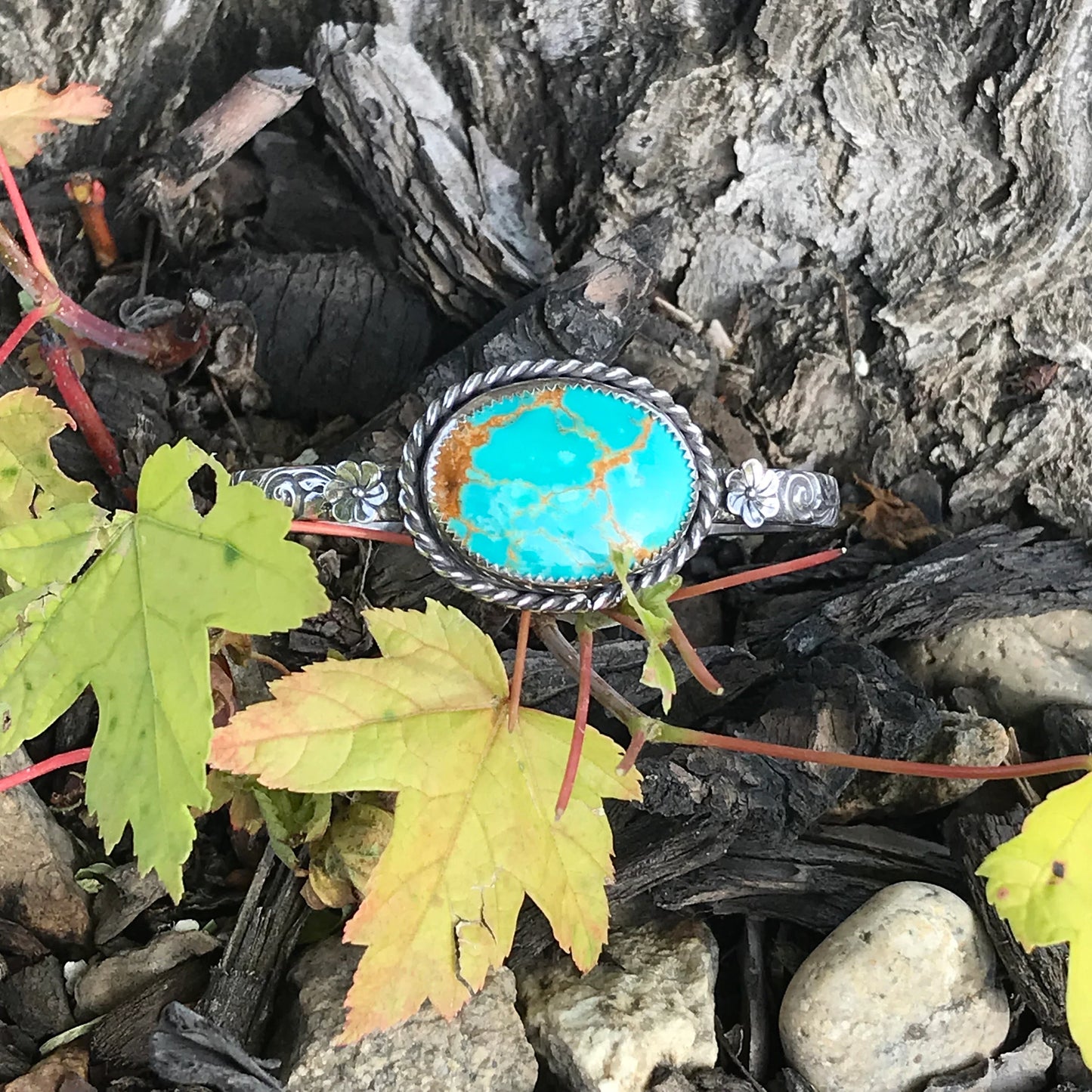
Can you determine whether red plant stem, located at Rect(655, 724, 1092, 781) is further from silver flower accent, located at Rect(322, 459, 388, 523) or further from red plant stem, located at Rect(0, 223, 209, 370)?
red plant stem, located at Rect(0, 223, 209, 370)

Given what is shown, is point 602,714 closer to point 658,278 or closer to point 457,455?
point 457,455

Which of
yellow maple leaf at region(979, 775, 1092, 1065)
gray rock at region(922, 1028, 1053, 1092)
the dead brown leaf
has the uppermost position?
yellow maple leaf at region(979, 775, 1092, 1065)

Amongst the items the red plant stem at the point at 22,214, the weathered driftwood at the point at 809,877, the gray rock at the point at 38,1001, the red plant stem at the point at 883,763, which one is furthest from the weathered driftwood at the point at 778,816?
the red plant stem at the point at 22,214

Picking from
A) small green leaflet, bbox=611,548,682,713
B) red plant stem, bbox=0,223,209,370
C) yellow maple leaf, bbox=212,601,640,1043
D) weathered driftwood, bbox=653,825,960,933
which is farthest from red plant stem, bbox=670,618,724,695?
red plant stem, bbox=0,223,209,370

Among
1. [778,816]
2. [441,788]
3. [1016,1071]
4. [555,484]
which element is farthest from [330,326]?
[1016,1071]

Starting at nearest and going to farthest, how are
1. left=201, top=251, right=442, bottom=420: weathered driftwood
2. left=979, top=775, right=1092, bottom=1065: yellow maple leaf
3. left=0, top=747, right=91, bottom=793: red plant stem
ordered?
left=979, top=775, right=1092, bottom=1065: yellow maple leaf, left=0, top=747, right=91, bottom=793: red plant stem, left=201, top=251, right=442, bottom=420: weathered driftwood

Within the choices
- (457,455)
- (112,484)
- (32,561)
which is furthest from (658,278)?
(32,561)
